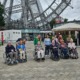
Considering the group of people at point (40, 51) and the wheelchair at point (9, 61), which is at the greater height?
the group of people at point (40, 51)


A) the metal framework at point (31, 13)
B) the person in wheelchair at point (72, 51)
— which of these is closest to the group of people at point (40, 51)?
the person in wheelchair at point (72, 51)

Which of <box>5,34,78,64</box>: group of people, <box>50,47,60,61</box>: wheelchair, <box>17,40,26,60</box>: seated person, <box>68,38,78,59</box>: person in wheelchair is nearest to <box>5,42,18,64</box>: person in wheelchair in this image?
<box>5,34,78,64</box>: group of people

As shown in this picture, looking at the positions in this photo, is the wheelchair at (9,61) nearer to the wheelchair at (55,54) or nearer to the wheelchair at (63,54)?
the wheelchair at (55,54)

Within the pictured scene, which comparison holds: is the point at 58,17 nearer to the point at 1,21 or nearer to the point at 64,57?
the point at 1,21

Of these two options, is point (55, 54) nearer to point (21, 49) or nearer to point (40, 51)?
point (40, 51)

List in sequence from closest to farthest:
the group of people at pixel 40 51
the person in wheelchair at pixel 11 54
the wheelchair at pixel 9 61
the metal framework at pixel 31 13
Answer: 1. the wheelchair at pixel 9 61
2. the person in wheelchair at pixel 11 54
3. the group of people at pixel 40 51
4. the metal framework at pixel 31 13

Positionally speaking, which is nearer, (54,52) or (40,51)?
(40,51)

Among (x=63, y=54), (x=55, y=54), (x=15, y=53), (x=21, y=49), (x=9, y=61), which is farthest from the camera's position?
(x=63, y=54)

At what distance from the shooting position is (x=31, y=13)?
7894cm

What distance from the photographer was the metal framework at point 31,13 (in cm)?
7734

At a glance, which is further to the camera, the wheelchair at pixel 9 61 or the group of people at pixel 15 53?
the group of people at pixel 15 53

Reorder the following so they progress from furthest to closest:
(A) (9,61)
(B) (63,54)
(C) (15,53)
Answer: (B) (63,54) → (C) (15,53) → (A) (9,61)

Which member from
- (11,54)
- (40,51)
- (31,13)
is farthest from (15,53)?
(31,13)

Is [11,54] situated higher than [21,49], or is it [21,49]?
[21,49]
